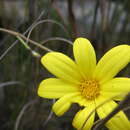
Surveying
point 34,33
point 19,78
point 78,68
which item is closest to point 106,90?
Answer: point 78,68

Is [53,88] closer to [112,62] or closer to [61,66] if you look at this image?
[61,66]

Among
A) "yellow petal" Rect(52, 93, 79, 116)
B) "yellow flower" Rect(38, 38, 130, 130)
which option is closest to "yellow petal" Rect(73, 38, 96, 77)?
"yellow flower" Rect(38, 38, 130, 130)

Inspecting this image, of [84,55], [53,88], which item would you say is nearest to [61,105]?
[53,88]

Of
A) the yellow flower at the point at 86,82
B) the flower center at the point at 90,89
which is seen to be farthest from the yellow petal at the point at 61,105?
the flower center at the point at 90,89

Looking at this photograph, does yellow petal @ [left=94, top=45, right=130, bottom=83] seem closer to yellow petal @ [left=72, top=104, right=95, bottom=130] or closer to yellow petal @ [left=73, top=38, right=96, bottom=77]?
yellow petal @ [left=73, top=38, right=96, bottom=77]

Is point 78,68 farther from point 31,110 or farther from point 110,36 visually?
point 110,36

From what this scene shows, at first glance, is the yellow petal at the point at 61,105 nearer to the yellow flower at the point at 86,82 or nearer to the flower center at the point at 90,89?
the yellow flower at the point at 86,82
